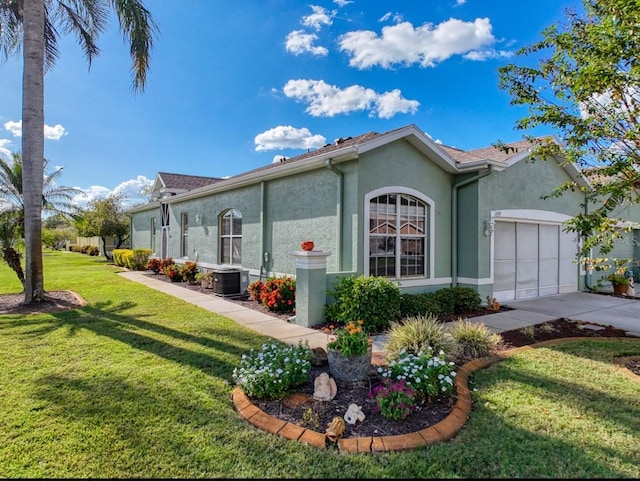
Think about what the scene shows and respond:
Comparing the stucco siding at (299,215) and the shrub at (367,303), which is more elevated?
the stucco siding at (299,215)

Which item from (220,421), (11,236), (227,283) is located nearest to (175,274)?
(227,283)

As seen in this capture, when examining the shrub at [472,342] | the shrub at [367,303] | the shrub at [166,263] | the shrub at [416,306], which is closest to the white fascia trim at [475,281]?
the shrub at [416,306]

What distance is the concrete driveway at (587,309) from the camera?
834 cm

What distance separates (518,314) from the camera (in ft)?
29.2

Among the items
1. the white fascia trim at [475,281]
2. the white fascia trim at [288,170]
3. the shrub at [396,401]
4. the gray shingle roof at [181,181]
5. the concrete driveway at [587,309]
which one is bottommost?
the concrete driveway at [587,309]

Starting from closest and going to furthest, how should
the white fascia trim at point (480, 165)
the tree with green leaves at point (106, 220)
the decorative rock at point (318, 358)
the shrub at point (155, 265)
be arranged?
1. the decorative rock at point (318, 358)
2. the white fascia trim at point (480, 165)
3. the shrub at point (155, 265)
4. the tree with green leaves at point (106, 220)

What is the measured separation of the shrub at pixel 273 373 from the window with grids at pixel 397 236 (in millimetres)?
4571

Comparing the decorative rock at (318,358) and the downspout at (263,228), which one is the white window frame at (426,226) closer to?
the decorative rock at (318,358)

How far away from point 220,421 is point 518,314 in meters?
8.22

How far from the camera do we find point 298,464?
278cm

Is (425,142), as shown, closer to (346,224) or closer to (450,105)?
(346,224)

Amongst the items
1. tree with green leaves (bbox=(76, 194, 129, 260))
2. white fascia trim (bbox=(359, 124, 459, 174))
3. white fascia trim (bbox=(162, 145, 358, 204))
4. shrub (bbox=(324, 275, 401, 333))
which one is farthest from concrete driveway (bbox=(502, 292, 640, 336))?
tree with green leaves (bbox=(76, 194, 129, 260))

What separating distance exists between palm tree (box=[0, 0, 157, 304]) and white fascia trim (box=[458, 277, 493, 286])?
11212 millimetres

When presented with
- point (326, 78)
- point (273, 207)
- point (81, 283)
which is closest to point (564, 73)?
point (273, 207)
